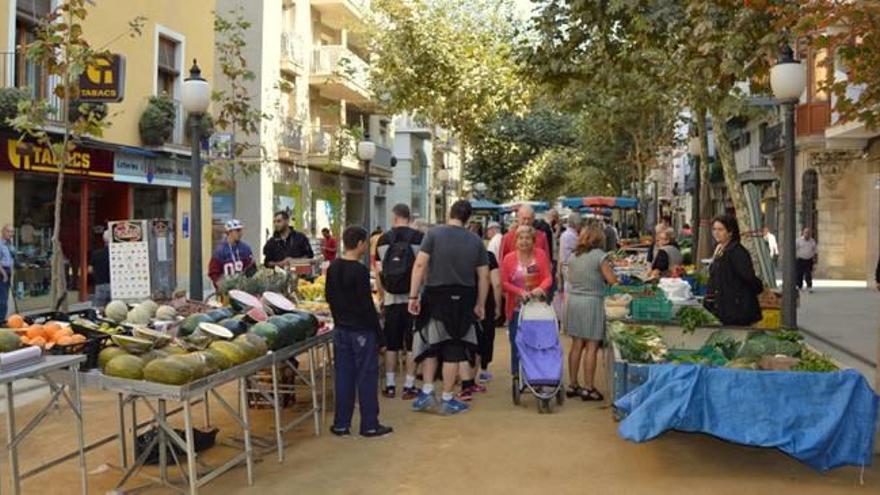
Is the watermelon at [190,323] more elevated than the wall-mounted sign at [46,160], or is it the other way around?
the wall-mounted sign at [46,160]

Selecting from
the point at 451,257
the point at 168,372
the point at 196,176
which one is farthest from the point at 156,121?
the point at 168,372

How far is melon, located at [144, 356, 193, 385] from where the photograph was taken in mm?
5078

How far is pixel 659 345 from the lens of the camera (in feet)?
24.4

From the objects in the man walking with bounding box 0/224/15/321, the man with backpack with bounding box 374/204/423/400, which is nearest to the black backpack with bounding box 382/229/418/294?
the man with backpack with bounding box 374/204/423/400

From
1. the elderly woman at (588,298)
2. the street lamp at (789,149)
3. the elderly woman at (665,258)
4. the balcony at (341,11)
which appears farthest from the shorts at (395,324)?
the balcony at (341,11)

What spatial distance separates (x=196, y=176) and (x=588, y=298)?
472cm

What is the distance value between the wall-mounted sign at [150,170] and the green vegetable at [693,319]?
1360 centimetres

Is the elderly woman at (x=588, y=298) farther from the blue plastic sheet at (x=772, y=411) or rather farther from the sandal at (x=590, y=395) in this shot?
the blue plastic sheet at (x=772, y=411)

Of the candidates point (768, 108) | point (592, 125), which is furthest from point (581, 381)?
point (768, 108)

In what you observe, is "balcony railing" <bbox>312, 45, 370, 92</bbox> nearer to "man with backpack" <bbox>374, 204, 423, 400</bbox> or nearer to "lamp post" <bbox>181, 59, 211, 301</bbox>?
"lamp post" <bbox>181, 59, 211, 301</bbox>

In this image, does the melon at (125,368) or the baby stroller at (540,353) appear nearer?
the melon at (125,368)

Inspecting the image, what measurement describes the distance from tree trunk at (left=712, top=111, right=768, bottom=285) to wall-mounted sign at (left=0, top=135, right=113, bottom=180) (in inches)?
404

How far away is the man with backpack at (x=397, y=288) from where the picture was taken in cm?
875

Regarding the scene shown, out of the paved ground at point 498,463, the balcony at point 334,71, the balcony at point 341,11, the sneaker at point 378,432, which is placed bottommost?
the paved ground at point 498,463
